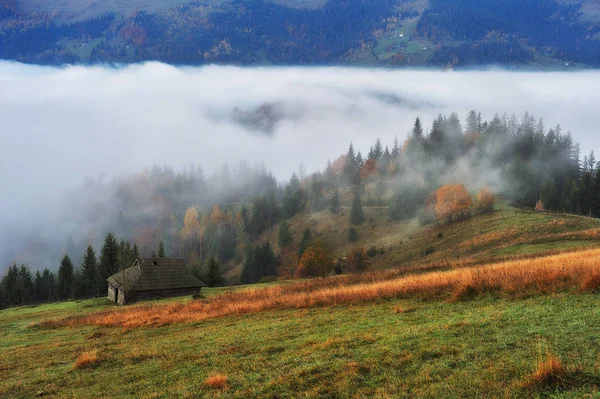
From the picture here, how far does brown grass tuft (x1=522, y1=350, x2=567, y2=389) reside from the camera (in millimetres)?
7414

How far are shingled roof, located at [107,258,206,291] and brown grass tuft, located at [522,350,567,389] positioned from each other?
186 feet

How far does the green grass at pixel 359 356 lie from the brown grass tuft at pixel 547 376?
200 millimetres

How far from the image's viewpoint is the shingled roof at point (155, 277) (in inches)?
2251

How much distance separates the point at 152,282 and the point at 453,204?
82336mm

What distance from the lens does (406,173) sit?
168 metres

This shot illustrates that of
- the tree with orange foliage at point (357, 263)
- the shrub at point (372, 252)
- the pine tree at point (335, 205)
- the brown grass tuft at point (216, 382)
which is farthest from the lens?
the pine tree at point (335, 205)

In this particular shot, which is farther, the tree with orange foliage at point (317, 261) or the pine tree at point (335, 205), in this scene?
the pine tree at point (335, 205)

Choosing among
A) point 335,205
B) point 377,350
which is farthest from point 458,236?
point 377,350

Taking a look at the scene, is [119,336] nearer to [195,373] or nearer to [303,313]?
[303,313]

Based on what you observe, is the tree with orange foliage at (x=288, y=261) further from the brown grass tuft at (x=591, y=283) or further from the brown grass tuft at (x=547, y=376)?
the brown grass tuft at (x=547, y=376)

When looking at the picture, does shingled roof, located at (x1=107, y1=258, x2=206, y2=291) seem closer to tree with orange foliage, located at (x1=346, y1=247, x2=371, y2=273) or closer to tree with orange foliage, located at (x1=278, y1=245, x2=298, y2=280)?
tree with orange foliage, located at (x1=346, y1=247, x2=371, y2=273)

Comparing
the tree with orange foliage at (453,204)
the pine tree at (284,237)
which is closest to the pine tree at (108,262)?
the pine tree at (284,237)

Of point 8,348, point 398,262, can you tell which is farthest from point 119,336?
point 398,262

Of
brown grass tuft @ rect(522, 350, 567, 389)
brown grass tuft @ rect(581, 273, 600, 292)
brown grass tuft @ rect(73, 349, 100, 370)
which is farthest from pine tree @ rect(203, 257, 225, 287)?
brown grass tuft @ rect(522, 350, 567, 389)
